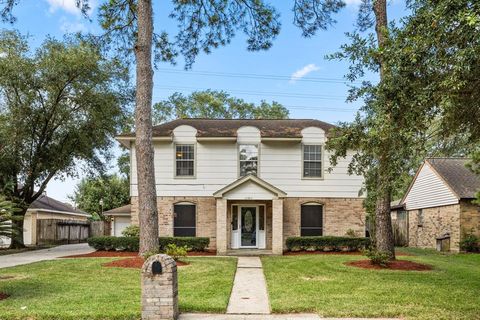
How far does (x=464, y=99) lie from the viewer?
8422mm

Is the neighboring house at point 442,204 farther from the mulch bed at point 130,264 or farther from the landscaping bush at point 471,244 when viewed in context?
the mulch bed at point 130,264

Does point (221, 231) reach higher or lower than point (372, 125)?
lower

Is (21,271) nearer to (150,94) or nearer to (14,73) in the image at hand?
(150,94)

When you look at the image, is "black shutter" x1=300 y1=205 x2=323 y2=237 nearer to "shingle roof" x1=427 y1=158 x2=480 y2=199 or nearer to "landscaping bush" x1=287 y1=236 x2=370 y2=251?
"landscaping bush" x1=287 y1=236 x2=370 y2=251

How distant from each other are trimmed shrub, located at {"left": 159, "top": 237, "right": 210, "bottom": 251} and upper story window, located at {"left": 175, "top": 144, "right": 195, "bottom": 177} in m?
3.13

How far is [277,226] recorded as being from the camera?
1989cm

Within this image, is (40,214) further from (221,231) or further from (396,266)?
(396,266)

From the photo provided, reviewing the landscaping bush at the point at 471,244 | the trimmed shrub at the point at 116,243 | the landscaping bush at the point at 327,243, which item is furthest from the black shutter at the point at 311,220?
the trimmed shrub at the point at 116,243

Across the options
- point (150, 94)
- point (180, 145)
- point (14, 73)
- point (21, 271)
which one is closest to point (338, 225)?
point (180, 145)

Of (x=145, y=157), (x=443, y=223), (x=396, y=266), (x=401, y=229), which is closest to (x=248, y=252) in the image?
(x=396, y=266)

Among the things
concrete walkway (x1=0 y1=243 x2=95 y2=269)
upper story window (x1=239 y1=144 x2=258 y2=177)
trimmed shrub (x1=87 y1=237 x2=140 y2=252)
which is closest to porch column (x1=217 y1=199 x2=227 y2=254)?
upper story window (x1=239 y1=144 x2=258 y2=177)

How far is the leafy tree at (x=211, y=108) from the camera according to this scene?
4312cm

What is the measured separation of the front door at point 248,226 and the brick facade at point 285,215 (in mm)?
490

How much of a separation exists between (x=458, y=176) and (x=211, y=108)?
24234mm
